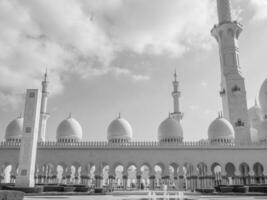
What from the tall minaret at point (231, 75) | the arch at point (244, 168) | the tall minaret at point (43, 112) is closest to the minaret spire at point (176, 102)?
the tall minaret at point (231, 75)

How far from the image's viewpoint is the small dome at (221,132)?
28172mm

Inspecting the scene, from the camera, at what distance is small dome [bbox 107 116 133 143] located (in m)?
29.1

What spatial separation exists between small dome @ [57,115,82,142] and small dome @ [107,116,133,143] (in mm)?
3341

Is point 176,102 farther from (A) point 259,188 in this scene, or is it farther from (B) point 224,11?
(A) point 259,188

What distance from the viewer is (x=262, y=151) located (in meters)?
27.3

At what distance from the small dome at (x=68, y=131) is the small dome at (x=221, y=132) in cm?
1397

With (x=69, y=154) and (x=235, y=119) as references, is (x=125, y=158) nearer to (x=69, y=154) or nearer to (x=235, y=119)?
A: (x=69, y=154)

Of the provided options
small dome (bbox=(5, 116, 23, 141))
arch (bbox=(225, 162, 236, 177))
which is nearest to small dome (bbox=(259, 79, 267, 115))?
arch (bbox=(225, 162, 236, 177))

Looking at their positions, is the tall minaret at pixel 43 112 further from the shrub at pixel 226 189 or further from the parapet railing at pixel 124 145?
the shrub at pixel 226 189

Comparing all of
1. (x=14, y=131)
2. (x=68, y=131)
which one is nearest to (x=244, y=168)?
(x=68, y=131)

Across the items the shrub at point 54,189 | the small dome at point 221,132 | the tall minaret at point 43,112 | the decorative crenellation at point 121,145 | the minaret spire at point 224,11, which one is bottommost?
the shrub at point 54,189

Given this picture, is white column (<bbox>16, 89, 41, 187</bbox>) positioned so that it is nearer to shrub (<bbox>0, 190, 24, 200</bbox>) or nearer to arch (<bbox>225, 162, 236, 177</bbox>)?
shrub (<bbox>0, 190, 24, 200</bbox>)

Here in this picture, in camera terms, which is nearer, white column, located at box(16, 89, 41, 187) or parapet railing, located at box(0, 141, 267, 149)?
white column, located at box(16, 89, 41, 187)

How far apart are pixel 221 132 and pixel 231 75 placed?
22.8 ft
